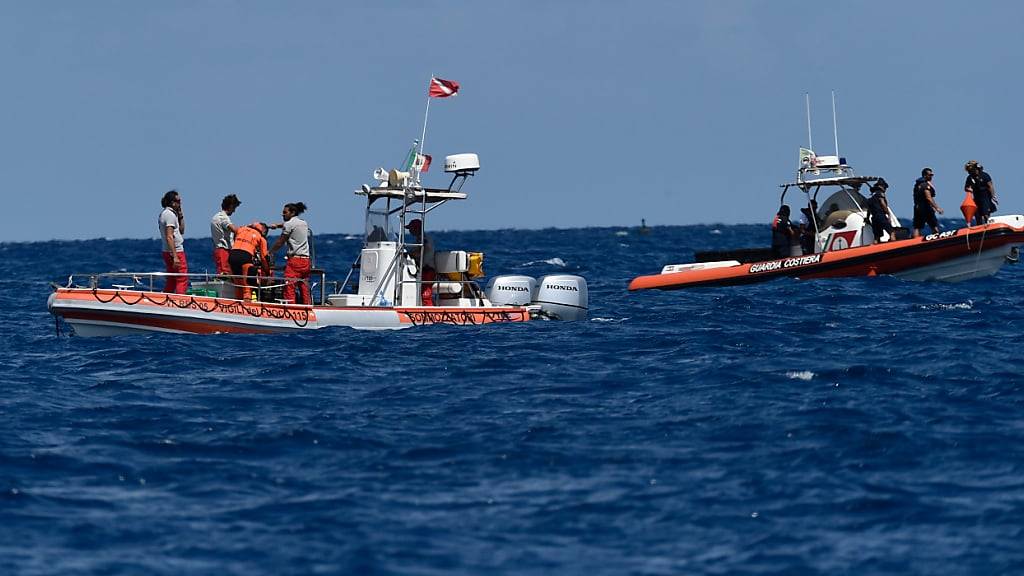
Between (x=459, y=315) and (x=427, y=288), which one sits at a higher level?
(x=427, y=288)

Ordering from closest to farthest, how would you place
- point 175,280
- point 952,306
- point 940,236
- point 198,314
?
point 198,314, point 175,280, point 952,306, point 940,236

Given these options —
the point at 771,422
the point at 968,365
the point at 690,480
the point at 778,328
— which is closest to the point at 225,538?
the point at 690,480

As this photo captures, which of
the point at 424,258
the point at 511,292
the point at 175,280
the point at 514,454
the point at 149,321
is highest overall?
the point at 424,258

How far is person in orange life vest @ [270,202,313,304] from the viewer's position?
63.7ft

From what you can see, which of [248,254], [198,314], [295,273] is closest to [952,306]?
[295,273]

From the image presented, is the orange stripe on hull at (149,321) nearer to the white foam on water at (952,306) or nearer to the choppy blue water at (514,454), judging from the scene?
the choppy blue water at (514,454)

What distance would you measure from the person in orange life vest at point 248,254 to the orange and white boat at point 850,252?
12.6 metres

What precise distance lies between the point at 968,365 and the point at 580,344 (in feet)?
17.1

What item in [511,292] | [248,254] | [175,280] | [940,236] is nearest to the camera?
[248,254]

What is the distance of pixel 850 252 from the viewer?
27.7 meters

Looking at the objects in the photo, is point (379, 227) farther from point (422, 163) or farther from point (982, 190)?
point (982, 190)

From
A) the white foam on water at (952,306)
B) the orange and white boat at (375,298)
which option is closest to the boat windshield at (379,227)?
the orange and white boat at (375,298)

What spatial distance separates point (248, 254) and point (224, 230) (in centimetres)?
67

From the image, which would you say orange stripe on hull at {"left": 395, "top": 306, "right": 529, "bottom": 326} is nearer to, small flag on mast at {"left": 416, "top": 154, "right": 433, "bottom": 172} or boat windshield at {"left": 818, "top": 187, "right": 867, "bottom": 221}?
small flag on mast at {"left": 416, "top": 154, "right": 433, "bottom": 172}
